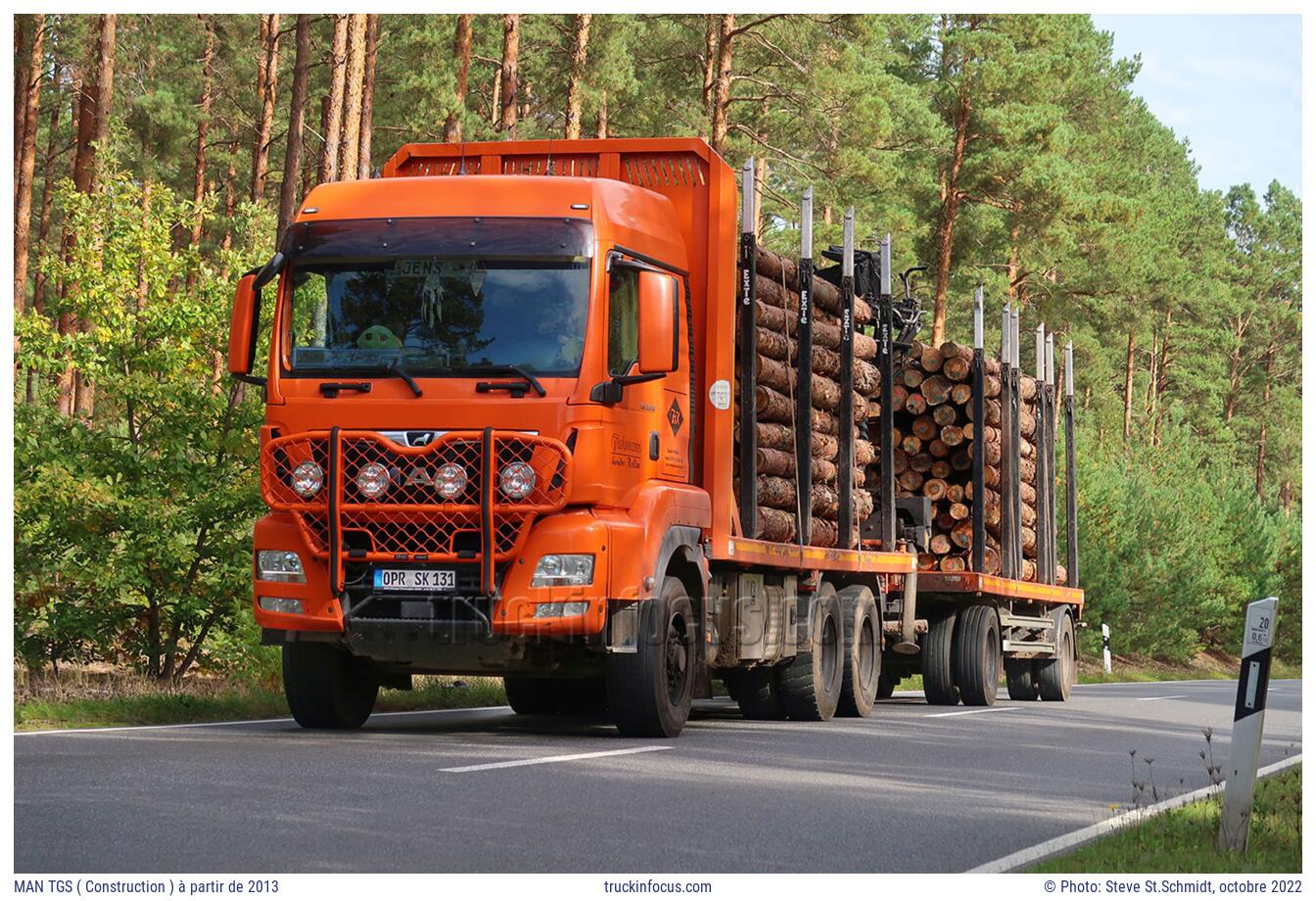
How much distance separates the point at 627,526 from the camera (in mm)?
12477

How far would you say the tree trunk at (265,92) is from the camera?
4722 cm

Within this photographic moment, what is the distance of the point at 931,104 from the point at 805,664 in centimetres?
3681

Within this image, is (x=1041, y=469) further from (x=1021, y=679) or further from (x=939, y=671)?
(x=939, y=671)

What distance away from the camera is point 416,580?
40.3 feet

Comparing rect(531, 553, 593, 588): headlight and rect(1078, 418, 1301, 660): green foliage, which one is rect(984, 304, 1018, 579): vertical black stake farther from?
rect(1078, 418, 1301, 660): green foliage

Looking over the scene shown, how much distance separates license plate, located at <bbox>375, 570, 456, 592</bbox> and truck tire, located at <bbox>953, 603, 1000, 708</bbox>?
380 inches

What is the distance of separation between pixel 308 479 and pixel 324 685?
1.95 meters

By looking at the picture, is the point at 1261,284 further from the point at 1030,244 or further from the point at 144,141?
the point at 144,141

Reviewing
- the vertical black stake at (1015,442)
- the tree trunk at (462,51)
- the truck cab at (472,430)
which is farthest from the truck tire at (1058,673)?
→ the tree trunk at (462,51)

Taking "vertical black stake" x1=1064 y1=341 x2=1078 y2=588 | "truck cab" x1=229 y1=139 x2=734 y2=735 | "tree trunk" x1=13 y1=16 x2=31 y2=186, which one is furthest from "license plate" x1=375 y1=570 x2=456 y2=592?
"tree trunk" x1=13 y1=16 x2=31 y2=186

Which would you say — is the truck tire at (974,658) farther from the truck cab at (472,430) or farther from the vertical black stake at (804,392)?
the truck cab at (472,430)

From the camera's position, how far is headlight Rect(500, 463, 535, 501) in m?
12.1

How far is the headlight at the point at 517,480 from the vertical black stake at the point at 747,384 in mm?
3261
